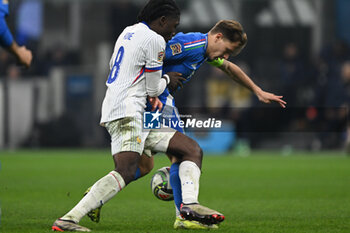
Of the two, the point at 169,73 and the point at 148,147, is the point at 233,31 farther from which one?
the point at 148,147

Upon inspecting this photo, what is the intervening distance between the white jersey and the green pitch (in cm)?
103

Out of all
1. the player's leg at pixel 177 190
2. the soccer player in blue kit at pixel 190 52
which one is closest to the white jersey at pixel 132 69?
the soccer player in blue kit at pixel 190 52

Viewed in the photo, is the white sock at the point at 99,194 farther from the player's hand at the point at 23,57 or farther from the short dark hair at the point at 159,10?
the short dark hair at the point at 159,10

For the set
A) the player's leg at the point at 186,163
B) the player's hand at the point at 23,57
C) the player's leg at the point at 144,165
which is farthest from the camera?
the player's leg at the point at 144,165

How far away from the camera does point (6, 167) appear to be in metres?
15.7

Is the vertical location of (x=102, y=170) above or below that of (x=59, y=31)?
below

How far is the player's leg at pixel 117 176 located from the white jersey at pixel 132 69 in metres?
0.12

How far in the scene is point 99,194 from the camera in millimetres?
6148

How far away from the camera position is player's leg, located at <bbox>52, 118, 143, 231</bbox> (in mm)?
6105

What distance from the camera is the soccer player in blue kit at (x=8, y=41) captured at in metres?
5.49

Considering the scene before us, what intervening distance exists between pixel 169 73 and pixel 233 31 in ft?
2.18

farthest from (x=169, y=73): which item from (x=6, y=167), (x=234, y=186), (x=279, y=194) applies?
(x=6, y=167)

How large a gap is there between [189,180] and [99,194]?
2.58ft

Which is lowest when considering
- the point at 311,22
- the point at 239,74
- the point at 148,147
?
the point at 148,147
